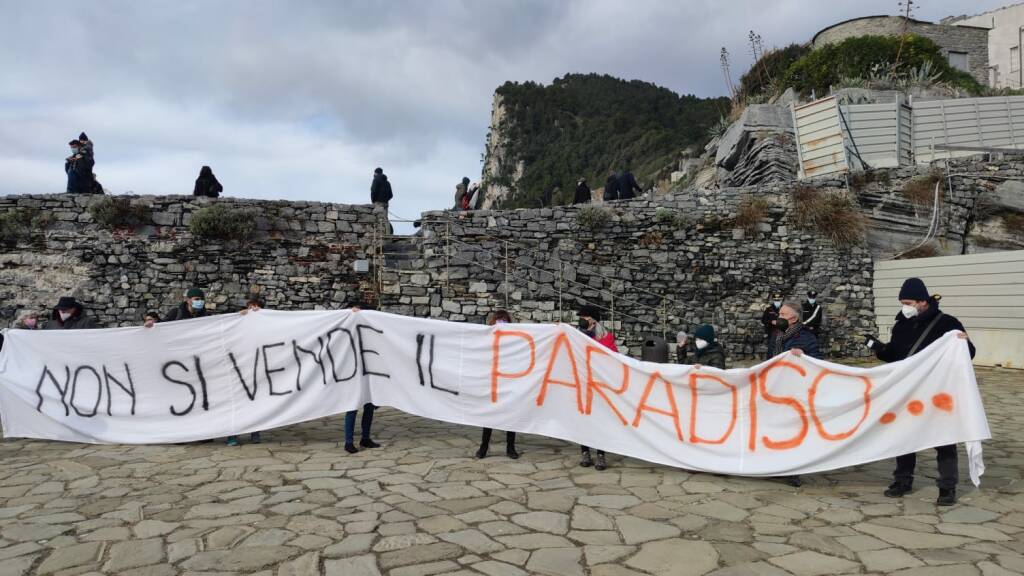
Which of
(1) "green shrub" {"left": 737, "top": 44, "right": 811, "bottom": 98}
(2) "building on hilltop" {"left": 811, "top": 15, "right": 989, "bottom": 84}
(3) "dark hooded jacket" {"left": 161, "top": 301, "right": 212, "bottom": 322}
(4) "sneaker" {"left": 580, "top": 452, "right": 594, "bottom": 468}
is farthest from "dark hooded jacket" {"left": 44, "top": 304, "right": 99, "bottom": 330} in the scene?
(2) "building on hilltop" {"left": 811, "top": 15, "right": 989, "bottom": 84}

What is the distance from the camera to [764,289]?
14.8 metres

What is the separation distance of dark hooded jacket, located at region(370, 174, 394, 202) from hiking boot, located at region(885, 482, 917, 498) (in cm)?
1198

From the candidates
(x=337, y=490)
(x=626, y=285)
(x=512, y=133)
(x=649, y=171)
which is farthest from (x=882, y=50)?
(x=512, y=133)

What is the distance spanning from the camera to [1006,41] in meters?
34.4

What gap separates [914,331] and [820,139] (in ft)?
47.1

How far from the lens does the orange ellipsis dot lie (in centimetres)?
476

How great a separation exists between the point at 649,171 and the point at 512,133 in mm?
32824

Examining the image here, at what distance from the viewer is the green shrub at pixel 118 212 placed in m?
12.9

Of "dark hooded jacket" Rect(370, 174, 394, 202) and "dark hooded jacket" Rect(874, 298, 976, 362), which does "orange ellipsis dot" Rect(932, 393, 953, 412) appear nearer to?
"dark hooded jacket" Rect(874, 298, 976, 362)

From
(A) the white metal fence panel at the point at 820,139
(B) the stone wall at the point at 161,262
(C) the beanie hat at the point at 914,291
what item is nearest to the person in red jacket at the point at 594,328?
(C) the beanie hat at the point at 914,291

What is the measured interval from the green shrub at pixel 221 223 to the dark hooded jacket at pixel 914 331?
38.9ft

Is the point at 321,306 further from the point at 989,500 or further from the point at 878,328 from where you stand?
the point at 878,328

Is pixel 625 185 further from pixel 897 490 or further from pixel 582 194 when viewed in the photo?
pixel 897 490

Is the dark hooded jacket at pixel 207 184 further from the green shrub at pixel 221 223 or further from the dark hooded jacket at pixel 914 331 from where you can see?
the dark hooded jacket at pixel 914 331
